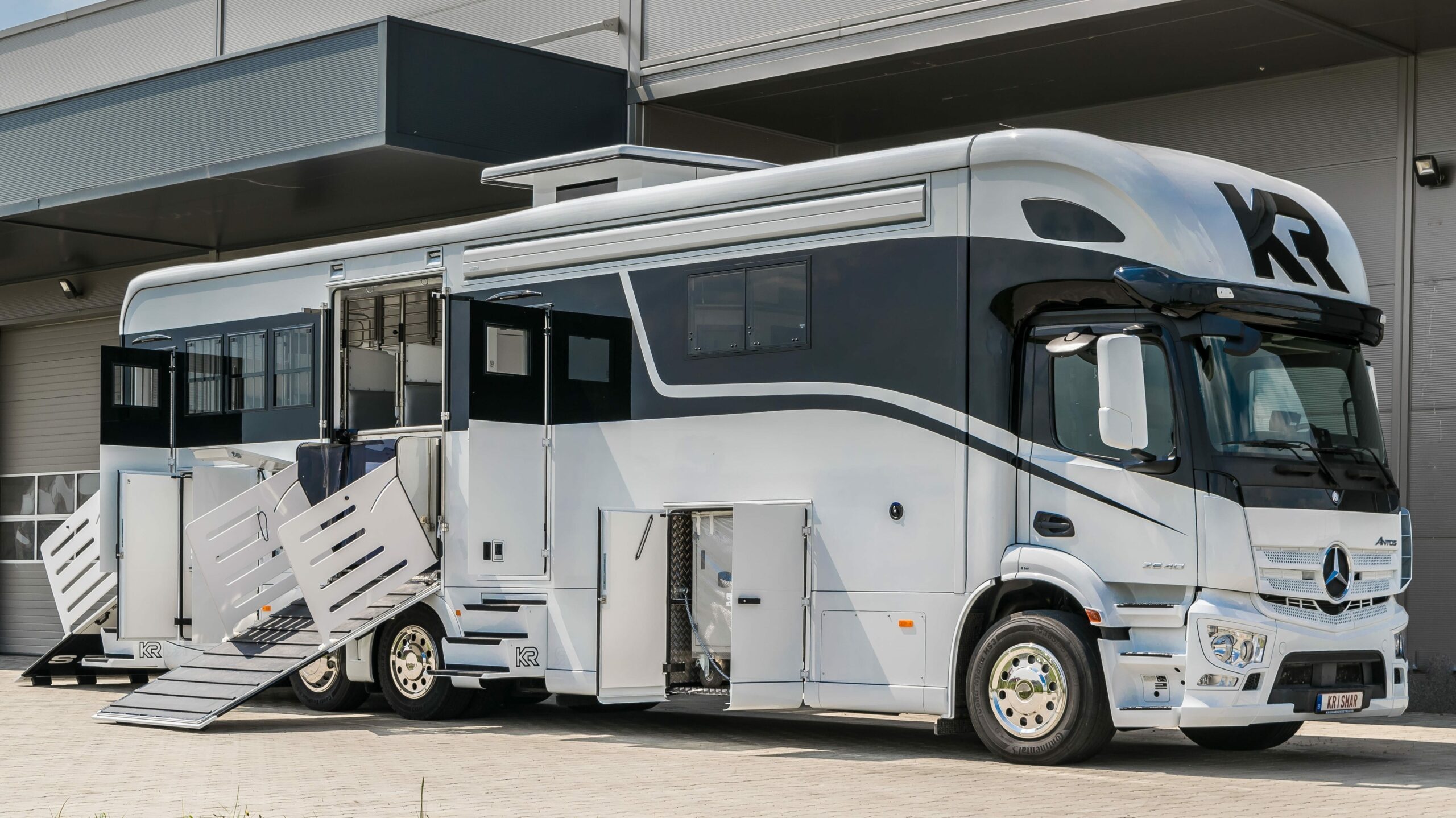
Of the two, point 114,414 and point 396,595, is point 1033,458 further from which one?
point 114,414

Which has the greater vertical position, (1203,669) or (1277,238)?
(1277,238)

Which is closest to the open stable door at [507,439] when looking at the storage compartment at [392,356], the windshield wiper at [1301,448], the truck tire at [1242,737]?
the storage compartment at [392,356]

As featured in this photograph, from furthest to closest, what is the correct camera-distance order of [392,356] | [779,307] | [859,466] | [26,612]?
[26,612]
[392,356]
[779,307]
[859,466]

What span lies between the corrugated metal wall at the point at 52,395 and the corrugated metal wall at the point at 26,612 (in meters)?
1.37

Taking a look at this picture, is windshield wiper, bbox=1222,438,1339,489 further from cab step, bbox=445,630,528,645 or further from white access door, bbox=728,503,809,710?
cab step, bbox=445,630,528,645

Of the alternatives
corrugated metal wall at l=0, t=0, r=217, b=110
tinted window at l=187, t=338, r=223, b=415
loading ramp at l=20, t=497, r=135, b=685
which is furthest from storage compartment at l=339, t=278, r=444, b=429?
corrugated metal wall at l=0, t=0, r=217, b=110

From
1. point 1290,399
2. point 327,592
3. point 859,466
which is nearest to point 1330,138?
point 1290,399

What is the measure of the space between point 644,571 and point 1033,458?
2.84m

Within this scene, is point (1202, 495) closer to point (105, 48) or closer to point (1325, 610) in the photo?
point (1325, 610)

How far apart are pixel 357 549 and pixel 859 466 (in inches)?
157

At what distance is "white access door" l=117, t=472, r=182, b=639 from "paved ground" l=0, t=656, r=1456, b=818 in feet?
3.88

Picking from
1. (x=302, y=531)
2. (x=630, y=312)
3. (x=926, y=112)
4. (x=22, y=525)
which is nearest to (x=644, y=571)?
(x=630, y=312)

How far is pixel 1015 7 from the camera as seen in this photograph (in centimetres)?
1371

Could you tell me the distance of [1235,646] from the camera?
8.84m
